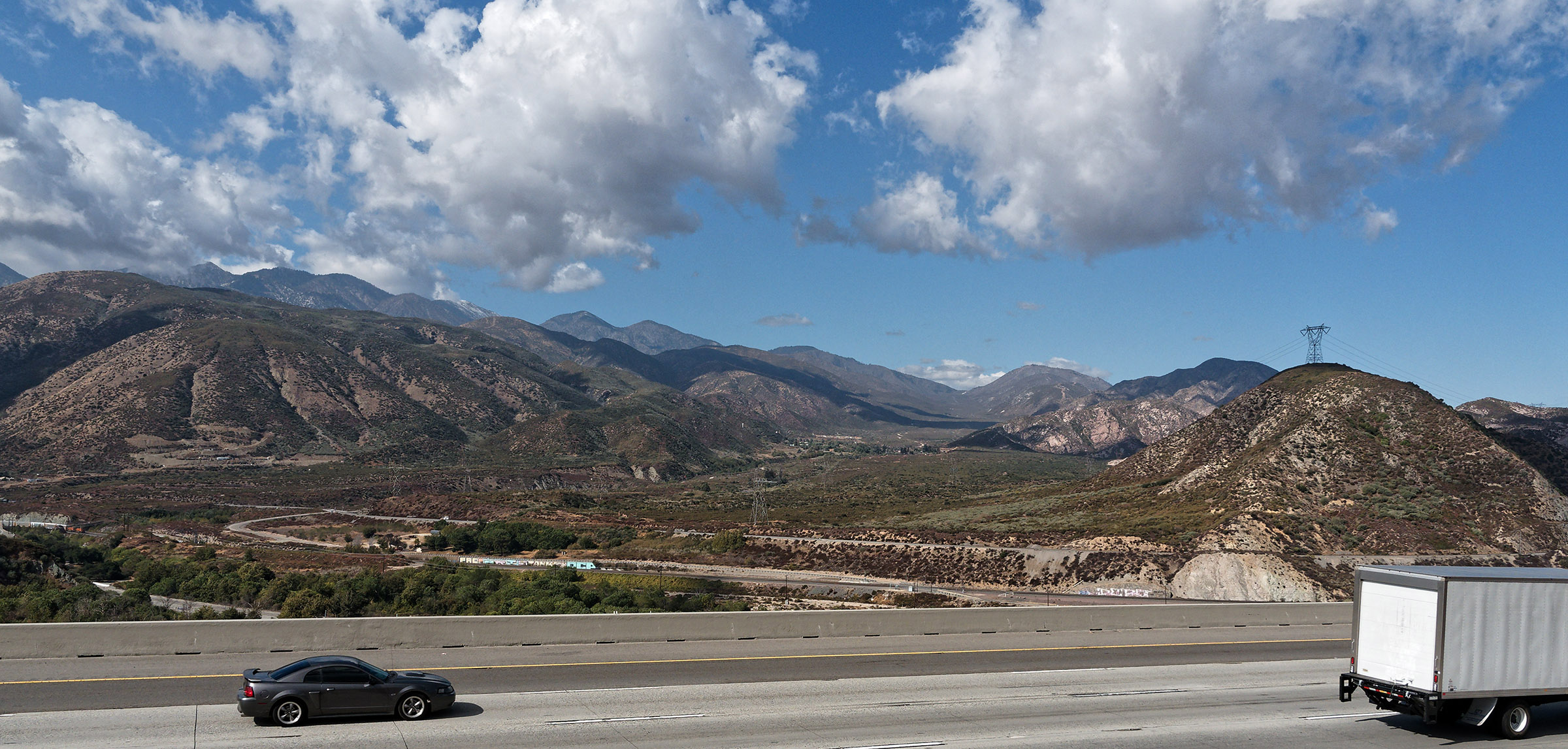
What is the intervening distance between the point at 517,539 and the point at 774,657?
7840cm

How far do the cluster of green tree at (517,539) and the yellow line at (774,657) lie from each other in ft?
233

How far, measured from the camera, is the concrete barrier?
22.0m

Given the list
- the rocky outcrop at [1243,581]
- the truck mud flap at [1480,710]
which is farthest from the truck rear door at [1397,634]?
the rocky outcrop at [1243,581]

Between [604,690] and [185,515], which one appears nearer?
[604,690]

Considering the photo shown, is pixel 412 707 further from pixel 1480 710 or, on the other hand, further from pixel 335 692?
pixel 1480 710

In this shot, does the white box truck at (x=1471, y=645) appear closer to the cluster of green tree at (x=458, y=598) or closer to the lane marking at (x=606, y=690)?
the lane marking at (x=606, y=690)

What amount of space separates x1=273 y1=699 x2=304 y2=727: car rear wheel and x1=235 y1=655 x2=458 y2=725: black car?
0.01 m

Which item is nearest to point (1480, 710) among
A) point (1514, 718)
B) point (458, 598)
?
point (1514, 718)

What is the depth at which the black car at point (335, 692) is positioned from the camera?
1655cm

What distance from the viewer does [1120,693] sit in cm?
2136

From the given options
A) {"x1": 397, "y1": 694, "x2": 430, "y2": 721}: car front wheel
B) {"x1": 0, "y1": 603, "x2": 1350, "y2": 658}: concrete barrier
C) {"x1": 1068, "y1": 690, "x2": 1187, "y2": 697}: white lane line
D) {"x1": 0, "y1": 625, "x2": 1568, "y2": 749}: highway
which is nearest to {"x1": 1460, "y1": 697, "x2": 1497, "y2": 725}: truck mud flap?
{"x1": 0, "y1": 625, "x2": 1568, "y2": 749}: highway

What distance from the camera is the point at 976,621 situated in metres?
29.3

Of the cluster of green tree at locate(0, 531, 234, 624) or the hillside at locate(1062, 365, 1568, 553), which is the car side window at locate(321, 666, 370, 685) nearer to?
the cluster of green tree at locate(0, 531, 234, 624)

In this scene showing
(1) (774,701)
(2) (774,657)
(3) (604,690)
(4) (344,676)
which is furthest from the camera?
(2) (774,657)
